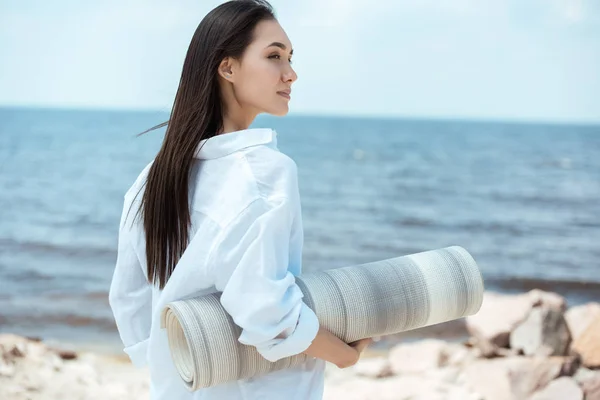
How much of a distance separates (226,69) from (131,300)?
21.1 inches

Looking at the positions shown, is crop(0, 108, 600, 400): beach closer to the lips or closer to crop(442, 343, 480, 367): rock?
crop(442, 343, 480, 367): rock

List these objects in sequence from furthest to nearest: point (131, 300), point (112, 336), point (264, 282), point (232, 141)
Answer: point (112, 336) < point (131, 300) < point (232, 141) < point (264, 282)

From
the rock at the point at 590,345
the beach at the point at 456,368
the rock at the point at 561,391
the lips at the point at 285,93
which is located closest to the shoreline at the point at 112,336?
the beach at the point at 456,368

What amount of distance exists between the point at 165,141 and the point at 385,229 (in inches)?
364

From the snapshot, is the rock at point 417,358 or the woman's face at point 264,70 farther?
the rock at point 417,358

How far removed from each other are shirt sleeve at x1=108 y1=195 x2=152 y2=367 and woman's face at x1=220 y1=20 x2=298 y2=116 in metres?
0.37

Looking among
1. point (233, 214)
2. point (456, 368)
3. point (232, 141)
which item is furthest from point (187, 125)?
point (456, 368)

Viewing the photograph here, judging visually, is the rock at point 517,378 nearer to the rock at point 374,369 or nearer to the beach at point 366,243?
the beach at point 366,243

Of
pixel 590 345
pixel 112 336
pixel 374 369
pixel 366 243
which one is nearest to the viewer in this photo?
pixel 590 345

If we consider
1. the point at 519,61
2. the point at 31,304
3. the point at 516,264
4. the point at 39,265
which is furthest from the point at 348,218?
the point at 519,61

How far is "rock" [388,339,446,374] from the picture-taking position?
4.27m

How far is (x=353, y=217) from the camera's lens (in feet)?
37.1

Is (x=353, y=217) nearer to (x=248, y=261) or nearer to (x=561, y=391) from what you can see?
(x=561, y=391)

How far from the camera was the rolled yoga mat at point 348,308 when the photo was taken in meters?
1.28
